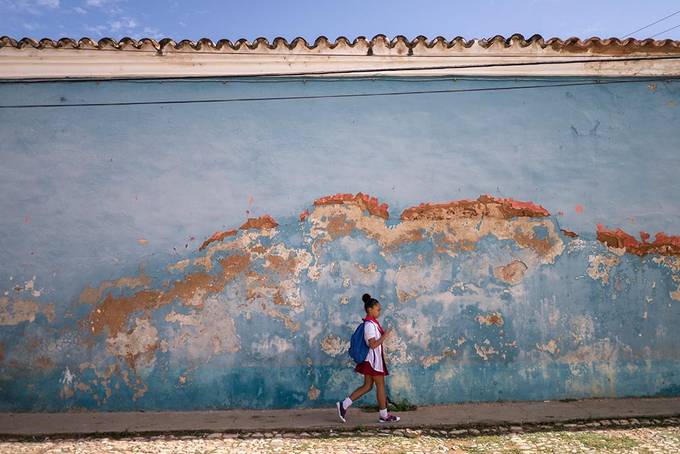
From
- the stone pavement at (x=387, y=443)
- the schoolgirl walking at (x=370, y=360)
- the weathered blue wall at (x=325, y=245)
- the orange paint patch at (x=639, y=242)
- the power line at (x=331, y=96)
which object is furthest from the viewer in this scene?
the orange paint patch at (x=639, y=242)

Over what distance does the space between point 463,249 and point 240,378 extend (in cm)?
294

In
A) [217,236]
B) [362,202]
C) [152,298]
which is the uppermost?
[362,202]

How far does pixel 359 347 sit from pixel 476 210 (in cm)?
215

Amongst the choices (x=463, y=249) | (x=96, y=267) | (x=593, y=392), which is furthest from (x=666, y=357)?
(x=96, y=267)

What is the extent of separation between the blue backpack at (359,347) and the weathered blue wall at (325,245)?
1.96 feet

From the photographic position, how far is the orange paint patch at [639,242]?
6666 mm

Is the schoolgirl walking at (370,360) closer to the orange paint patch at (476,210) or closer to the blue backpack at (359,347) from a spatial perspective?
the blue backpack at (359,347)

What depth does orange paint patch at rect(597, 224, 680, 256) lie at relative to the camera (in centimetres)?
667

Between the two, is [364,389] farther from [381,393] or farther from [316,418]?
[316,418]

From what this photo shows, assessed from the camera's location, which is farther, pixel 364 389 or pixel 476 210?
pixel 476 210

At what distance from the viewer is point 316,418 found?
5.96 m

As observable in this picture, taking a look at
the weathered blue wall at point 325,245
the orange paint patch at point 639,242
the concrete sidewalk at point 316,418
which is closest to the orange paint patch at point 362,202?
the weathered blue wall at point 325,245

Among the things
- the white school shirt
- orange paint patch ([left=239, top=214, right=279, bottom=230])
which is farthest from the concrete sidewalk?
orange paint patch ([left=239, top=214, right=279, bottom=230])

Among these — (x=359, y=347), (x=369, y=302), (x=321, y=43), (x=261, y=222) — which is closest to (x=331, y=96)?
(x=321, y=43)
